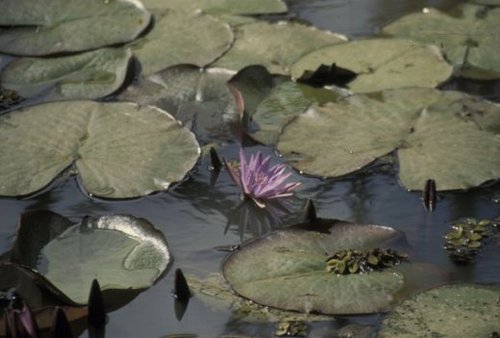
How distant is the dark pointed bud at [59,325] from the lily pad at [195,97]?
104 centimetres

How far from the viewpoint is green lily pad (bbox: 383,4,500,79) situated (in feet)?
11.3

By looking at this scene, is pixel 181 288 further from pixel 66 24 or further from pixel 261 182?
pixel 66 24

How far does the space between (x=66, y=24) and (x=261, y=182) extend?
1.43 metres

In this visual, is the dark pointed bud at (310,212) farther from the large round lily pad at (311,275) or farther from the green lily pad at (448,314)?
the green lily pad at (448,314)

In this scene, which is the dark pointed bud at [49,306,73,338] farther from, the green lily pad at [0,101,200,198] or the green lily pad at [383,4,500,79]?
the green lily pad at [383,4,500,79]

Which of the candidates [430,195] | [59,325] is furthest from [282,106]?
[59,325]

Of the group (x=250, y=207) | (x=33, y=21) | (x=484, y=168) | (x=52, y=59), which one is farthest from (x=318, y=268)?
(x=33, y=21)

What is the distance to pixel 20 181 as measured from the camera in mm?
2865

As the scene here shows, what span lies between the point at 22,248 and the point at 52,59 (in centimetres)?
127

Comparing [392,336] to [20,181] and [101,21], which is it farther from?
[101,21]

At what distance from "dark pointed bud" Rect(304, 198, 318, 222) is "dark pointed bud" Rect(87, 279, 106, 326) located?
563 millimetres

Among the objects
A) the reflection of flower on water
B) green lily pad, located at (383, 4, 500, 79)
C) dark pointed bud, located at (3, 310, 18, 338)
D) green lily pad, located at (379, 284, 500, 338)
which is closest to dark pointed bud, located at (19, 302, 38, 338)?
dark pointed bud, located at (3, 310, 18, 338)

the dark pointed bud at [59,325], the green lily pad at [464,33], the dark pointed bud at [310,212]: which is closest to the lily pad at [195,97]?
the dark pointed bud at [310,212]

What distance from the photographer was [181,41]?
3699 millimetres
